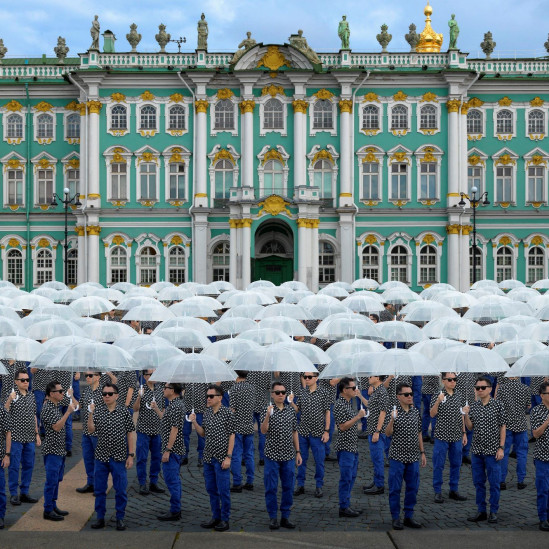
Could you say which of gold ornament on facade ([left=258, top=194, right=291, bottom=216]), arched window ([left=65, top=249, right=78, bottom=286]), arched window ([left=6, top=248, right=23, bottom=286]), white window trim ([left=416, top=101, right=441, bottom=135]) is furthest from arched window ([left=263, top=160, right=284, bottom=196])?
arched window ([left=6, top=248, right=23, bottom=286])

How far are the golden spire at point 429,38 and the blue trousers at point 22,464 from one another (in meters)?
56.8

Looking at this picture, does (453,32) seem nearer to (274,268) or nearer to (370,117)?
(370,117)

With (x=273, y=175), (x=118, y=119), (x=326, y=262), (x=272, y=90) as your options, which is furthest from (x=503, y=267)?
(x=118, y=119)

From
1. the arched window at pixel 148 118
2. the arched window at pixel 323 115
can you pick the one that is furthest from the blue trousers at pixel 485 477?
the arched window at pixel 148 118

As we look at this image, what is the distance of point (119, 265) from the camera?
1816 inches

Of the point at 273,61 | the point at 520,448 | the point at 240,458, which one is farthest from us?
the point at 273,61

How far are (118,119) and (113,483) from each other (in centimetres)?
3812

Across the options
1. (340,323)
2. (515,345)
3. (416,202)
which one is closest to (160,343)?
(340,323)

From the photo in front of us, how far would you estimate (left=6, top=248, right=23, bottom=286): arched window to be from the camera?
4762cm

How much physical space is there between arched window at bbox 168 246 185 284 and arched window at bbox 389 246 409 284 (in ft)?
37.8

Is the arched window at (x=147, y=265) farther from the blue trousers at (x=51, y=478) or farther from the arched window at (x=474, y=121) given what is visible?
the blue trousers at (x=51, y=478)

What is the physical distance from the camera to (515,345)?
14.5 meters

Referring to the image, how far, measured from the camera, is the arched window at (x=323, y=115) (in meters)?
46.1

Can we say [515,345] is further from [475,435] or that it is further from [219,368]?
[219,368]
